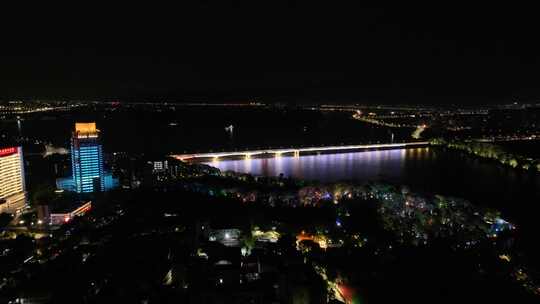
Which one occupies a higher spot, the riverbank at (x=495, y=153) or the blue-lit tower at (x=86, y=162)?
the blue-lit tower at (x=86, y=162)

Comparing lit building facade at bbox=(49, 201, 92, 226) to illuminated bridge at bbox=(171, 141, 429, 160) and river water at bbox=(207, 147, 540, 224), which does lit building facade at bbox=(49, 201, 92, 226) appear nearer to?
river water at bbox=(207, 147, 540, 224)

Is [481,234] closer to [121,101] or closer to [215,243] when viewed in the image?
[215,243]

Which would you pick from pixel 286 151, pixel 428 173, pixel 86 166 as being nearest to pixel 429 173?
pixel 428 173

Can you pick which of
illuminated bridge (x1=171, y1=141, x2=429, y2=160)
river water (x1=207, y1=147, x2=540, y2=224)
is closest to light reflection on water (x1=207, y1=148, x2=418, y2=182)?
river water (x1=207, y1=147, x2=540, y2=224)

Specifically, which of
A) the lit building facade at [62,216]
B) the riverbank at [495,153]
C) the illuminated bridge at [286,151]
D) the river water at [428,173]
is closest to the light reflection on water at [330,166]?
the river water at [428,173]

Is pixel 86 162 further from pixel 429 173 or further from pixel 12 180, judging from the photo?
A: pixel 429 173

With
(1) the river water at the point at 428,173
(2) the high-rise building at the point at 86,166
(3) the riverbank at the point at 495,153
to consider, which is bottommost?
(1) the river water at the point at 428,173

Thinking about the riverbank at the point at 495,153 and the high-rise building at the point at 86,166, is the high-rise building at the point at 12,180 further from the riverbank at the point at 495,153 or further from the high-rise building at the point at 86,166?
the riverbank at the point at 495,153
